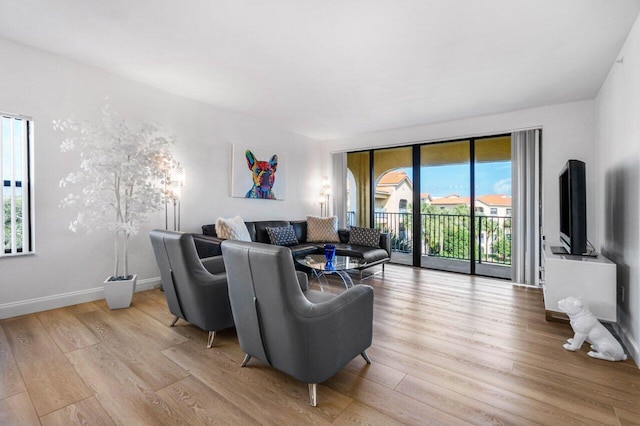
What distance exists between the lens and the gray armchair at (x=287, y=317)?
1522 millimetres

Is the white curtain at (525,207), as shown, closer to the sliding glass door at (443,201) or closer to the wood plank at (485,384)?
the sliding glass door at (443,201)

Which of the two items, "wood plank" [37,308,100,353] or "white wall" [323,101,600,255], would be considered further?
"white wall" [323,101,600,255]

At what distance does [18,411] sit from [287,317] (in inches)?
58.6

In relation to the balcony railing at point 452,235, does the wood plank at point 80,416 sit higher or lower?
lower

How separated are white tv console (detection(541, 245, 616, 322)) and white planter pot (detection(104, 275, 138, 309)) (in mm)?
4149

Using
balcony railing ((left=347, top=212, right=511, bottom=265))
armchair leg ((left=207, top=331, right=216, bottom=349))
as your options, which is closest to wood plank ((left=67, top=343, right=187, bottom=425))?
armchair leg ((left=207, top=331, right=216, bottom=349))

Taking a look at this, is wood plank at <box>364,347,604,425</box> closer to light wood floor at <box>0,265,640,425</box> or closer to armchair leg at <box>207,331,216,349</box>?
light wood floor at <box>0,265,640,425</box>

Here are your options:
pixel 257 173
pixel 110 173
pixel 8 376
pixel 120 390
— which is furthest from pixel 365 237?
pixel 8 376

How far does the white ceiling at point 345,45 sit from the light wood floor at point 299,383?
8.36ft

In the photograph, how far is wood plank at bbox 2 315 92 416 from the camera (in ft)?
5.27

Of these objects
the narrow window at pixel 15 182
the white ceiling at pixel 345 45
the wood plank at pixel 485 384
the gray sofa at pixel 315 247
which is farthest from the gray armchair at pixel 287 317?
the narrow window at pixel 15 182

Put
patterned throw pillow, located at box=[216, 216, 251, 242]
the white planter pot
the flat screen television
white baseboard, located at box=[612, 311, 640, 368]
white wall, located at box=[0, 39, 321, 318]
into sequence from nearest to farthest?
white baseboard, located at box=[612, 311, 640, 368] → the flat screen television → white wall, located at box=[0, 39, 321, 318] → the white planter pot → patterned throw pillow, located at box=[216, 216, 251, 242]

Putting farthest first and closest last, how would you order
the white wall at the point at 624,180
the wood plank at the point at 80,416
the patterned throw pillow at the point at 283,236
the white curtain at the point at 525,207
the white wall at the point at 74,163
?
1. the patterned throw pillow at the point at 283,236
2. the white curtain at the point at 525,207
3. the white wall at the point at 74,163
4. the white wall at the point at 624,180
5. the wood plank at the point at 80,416

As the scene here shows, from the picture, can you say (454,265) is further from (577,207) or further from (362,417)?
(362,417)
